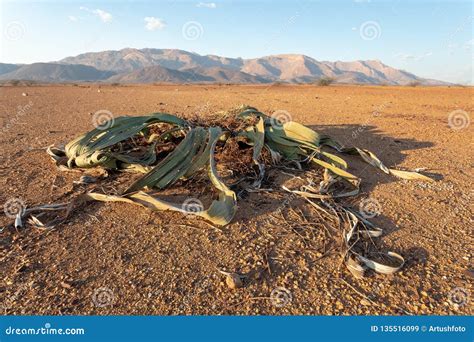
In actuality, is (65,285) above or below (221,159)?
below

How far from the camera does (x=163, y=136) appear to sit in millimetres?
4121

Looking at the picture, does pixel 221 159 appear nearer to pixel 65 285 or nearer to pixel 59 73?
pixel 65 285

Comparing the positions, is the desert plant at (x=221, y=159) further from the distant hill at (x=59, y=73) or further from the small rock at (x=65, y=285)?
the distant hill at (x=59, y=73)

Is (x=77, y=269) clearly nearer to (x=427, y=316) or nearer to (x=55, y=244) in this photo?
(x=55, y=244)

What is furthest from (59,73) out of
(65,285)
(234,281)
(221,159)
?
→ (234,281)

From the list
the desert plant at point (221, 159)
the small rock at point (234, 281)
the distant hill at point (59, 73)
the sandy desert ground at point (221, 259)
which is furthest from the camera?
the distant hill at point (59, 73)

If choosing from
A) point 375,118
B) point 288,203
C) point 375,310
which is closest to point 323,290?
point 375,310

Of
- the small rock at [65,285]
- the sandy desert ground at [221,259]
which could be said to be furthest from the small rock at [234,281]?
the small rock at [65,285]

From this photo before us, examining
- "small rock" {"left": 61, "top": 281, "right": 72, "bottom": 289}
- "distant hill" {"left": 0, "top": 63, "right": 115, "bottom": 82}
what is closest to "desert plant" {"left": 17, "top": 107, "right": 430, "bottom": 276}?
"small rock" {"left": 61, "top": 281, "right": 72, "bottom": 289}

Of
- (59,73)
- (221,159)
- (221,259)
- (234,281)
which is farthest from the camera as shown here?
(59,73)

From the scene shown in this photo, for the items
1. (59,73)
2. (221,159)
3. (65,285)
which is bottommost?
(65,285)

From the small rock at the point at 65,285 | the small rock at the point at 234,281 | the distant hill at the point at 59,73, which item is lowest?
the small rock at the point at 65,285

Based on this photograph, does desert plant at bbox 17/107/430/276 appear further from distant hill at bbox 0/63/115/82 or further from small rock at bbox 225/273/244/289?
distant hill at bbox 0/63/115/82

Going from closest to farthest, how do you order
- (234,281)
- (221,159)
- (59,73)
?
1. (234,281)
2. (221,159)
3. (59,73)
